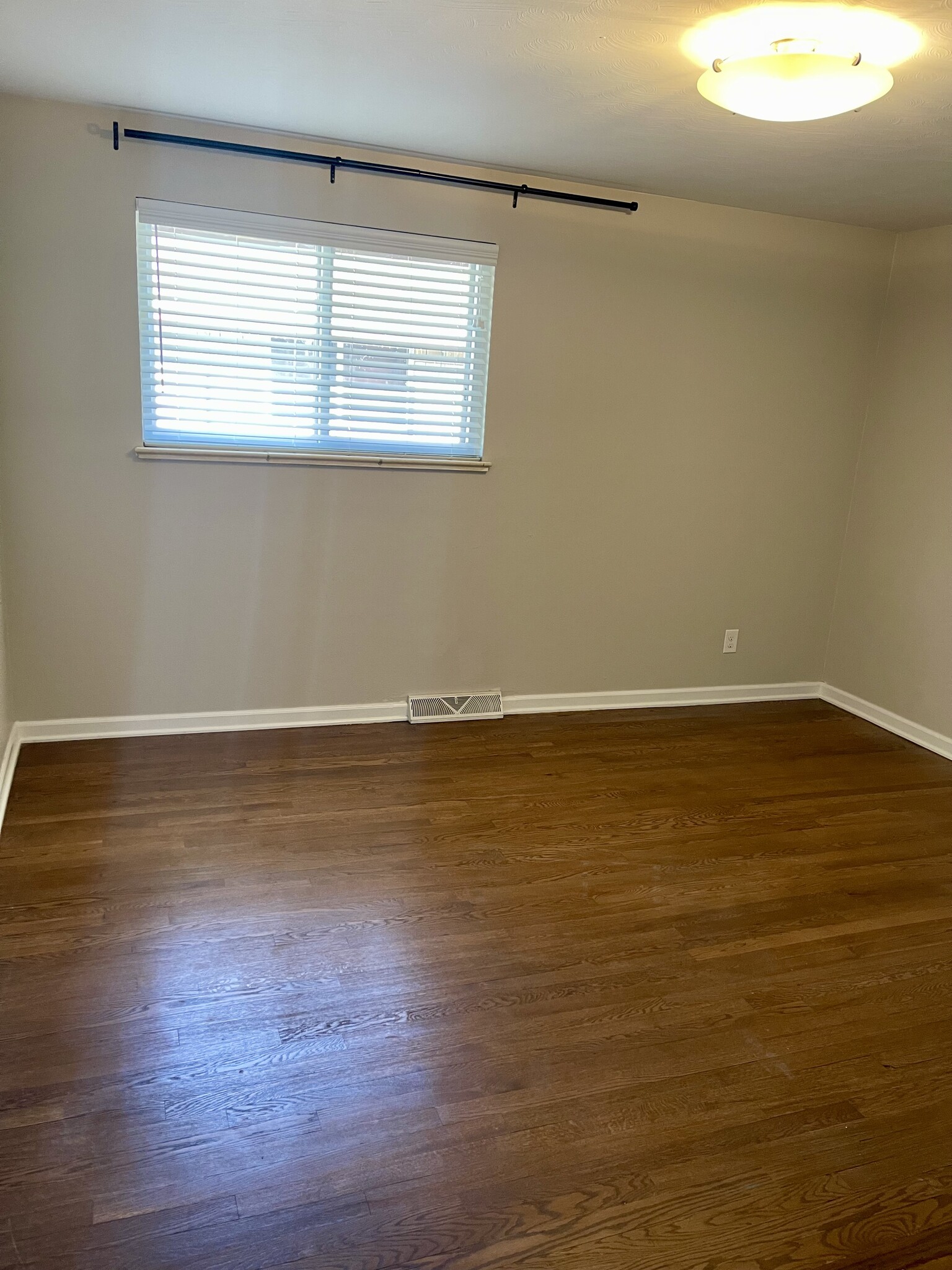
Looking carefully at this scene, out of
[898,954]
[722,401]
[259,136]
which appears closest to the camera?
[898,954]

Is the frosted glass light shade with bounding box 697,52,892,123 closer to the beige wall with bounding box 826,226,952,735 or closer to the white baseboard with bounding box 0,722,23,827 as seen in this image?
the beige wall with bounding box 826,226,952,735

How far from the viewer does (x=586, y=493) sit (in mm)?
3977

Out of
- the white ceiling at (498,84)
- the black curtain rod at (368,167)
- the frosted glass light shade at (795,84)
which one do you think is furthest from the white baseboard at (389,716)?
the frosted glass light shade at (795,84)

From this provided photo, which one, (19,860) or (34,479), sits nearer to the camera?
(19,860)

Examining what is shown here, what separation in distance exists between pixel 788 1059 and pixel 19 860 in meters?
2.20

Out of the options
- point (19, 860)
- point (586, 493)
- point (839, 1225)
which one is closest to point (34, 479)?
point (19, 860)

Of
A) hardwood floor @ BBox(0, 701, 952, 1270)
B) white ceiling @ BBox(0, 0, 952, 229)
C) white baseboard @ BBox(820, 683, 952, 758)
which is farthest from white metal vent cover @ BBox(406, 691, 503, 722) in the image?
white ceiling @ BBox(0, 0, 952, 229)

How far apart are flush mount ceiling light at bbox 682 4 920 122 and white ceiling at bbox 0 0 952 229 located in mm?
70

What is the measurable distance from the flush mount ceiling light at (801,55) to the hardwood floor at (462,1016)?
85.9 inches

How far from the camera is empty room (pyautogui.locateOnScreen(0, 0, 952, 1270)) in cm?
175

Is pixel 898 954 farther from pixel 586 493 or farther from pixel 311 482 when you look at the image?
pixel 311 482

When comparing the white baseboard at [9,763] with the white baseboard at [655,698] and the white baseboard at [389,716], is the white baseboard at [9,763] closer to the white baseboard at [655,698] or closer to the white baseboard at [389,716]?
the white baseboard at [389,716]

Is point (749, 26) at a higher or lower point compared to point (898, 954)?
higher

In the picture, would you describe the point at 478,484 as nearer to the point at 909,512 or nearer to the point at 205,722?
the point at 205,722
